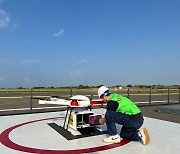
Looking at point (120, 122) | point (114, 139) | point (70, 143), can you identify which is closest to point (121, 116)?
point (120, 122)

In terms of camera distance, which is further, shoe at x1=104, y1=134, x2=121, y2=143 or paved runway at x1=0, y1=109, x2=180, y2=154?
shoe at x1=104, y1=134, x2=121, y2=143

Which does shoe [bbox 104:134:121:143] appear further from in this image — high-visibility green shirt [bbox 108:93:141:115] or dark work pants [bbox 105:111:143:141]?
high-visibility green shirt [bbox 108:93:141:115]

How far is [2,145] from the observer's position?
15.2ft

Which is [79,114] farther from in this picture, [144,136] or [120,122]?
[144,136]

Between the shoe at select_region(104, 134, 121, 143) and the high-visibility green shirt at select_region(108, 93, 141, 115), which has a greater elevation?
the high-visibility green shirt at select_region(108, 93, 141, 115)

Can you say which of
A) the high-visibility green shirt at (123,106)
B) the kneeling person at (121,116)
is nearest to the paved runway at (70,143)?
the kneeling person at (121,116)

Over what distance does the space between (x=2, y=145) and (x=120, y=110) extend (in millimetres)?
2567

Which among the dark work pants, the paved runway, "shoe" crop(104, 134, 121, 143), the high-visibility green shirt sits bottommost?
the paved runway

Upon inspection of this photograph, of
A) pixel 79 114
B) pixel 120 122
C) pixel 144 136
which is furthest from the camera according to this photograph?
pixel 79 114

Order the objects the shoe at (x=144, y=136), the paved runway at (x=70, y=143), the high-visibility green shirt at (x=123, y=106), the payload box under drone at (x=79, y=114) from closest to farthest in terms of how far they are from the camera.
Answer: the paved runway at (x=70, y=143), the shoe at (x=144, y=136), the high-visibility green shirt at (x=123, y=106), the payload box under drone at (x=79, y=114)

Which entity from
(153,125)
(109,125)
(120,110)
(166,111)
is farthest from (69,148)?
(166,111)

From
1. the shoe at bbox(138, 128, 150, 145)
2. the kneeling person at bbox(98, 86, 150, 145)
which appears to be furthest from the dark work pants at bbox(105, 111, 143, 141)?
the shoe at bbox(138, 128, 150, 145)

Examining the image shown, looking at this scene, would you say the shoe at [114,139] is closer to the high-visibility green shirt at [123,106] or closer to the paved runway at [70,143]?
the paved runway at [70,143]

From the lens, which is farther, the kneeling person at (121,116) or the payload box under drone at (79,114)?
the payload box under drone at (79,114)
